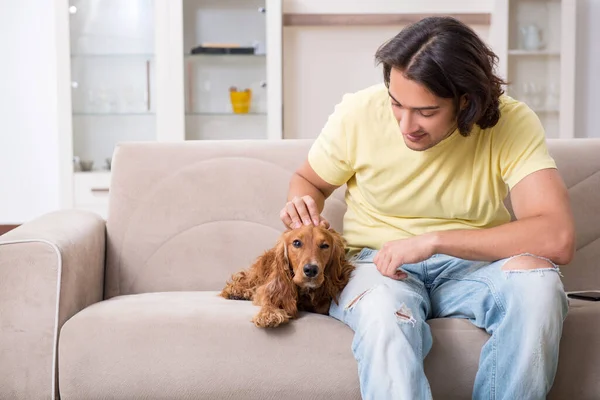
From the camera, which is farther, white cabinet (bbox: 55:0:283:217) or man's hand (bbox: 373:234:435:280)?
white cabinet (bbox: 55:0:283:217)

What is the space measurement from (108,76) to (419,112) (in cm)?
281

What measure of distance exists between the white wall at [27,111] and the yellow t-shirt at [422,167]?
290 centimetres

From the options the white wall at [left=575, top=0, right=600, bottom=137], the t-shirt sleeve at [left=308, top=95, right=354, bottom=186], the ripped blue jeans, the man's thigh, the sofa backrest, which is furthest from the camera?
the white wall at [left=575, top=0, right=600, bottom=137]

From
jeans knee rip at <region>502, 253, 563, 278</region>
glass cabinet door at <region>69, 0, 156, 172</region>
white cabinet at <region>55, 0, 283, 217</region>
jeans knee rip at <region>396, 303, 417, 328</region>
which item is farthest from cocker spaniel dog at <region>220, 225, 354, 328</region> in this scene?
glass cabinet door at <region>69, 0, 156, 172</region>

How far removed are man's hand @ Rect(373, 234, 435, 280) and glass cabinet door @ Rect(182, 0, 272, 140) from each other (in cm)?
248

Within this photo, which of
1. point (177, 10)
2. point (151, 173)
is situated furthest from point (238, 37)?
point (151, 173)

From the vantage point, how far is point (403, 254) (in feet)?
5.34

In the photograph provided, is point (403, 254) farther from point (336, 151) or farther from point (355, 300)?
point (336, 151)

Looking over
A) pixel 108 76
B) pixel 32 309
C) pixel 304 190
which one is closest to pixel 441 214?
pixel 304 190

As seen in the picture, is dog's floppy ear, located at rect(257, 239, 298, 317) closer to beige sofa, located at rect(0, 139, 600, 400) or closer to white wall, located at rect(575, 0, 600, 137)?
beige sofa, located at rect(0, 139, 600, 400)

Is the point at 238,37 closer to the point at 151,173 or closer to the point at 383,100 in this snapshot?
the point at 151,173

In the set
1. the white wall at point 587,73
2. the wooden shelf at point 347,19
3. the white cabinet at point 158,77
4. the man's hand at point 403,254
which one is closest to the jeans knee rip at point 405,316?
the man's hand at point 403,254

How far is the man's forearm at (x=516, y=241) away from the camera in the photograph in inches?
63.1

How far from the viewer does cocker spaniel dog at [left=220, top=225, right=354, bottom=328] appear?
1.67 m
